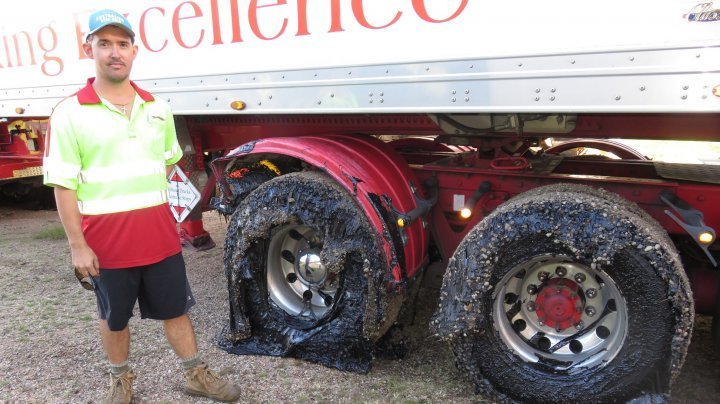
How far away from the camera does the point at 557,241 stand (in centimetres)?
224

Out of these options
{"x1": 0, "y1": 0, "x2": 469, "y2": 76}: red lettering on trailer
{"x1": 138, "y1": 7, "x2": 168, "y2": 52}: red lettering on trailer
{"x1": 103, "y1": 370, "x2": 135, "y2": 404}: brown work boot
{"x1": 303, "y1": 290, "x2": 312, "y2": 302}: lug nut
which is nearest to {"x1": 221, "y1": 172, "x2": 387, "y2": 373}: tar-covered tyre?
{"x1": 303, "y1": 290, "x2": 312, "y2": 302}: lug nut

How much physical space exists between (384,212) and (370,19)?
93cm

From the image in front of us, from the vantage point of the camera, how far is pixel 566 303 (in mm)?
2459

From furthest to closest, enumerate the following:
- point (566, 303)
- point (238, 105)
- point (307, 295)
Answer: point (307, 295)
point (238, 105)
point (566, 303)

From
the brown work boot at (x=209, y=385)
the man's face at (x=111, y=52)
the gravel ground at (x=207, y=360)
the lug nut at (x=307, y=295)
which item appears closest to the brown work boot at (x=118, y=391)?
the gravel ground at (x=207, y=360)

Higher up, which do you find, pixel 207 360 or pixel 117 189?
pixel 117 189

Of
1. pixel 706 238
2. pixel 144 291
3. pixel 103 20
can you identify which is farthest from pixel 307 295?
pixel 706 238

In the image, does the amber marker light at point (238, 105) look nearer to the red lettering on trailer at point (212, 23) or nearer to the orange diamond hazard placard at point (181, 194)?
the red lettering on trailer at point (212, 23)

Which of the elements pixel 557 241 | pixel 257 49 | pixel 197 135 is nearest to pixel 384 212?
pixel 557 241

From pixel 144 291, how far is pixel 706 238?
8.26 ft

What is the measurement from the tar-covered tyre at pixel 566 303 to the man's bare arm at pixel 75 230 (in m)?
1.55

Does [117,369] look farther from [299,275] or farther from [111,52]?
[111,52]

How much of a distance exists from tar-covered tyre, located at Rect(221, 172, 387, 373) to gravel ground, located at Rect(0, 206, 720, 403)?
0.44ft

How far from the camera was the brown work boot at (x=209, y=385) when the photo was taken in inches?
105
